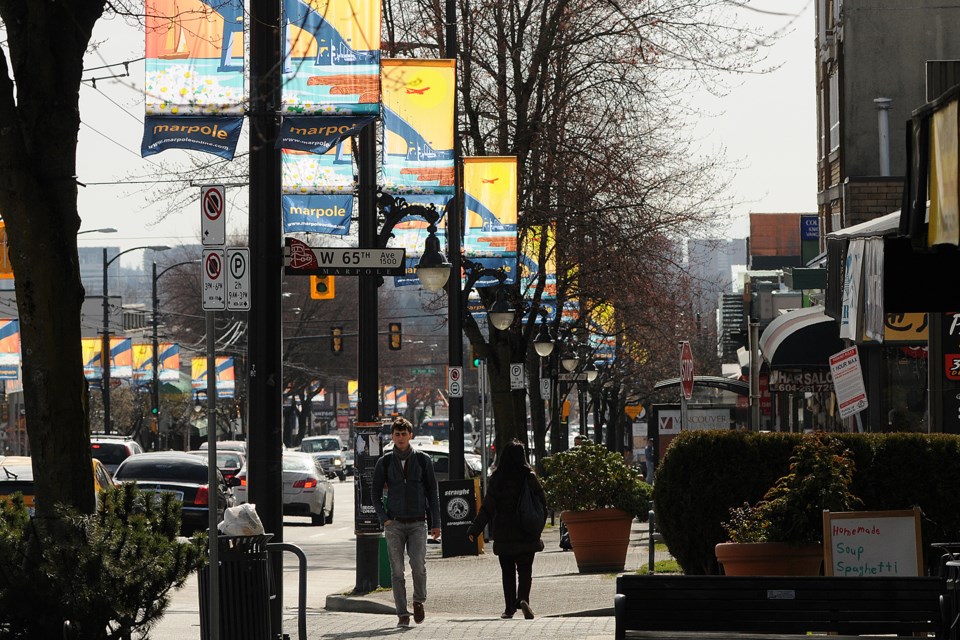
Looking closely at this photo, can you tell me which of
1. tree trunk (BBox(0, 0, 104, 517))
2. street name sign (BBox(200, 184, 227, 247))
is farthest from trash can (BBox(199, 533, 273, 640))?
street name sign (BBox(200, 184, 227, 247))

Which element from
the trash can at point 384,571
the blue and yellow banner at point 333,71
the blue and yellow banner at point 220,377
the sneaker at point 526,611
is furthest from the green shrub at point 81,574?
the blue and yellow banner at point 220,377

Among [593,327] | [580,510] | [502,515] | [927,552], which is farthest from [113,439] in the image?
[927,552]

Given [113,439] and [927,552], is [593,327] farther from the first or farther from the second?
[927,552]

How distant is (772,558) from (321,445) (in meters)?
61.4

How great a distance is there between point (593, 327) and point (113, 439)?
1345 cm

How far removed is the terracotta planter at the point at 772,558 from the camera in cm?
1116

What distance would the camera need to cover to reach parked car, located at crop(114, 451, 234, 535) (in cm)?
2558

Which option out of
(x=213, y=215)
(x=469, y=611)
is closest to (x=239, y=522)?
(x=213, y=215)

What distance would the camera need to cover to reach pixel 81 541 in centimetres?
873

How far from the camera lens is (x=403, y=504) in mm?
13828

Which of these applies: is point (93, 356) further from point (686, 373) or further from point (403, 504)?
point (403, 504)

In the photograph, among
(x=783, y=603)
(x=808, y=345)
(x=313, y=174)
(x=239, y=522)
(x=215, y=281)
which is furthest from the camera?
(x=808, y=345)

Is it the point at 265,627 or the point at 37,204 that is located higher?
the point at 37,204

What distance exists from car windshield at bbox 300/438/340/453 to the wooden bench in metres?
62.5
